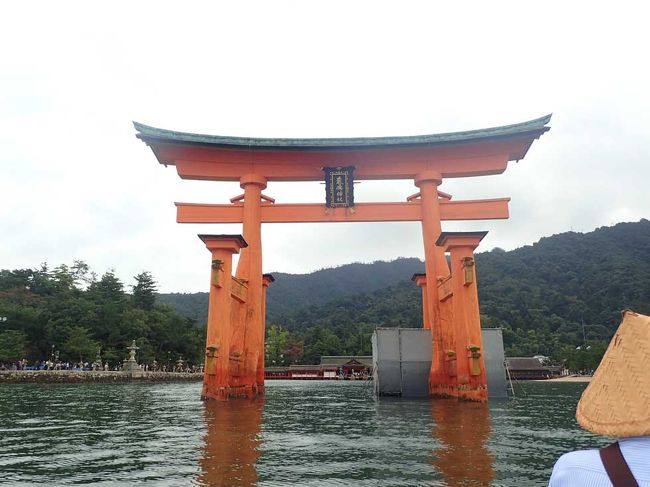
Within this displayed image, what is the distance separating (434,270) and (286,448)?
413 inches

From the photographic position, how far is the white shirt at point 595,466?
3.98 feet

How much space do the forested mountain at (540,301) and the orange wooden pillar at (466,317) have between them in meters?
46.9

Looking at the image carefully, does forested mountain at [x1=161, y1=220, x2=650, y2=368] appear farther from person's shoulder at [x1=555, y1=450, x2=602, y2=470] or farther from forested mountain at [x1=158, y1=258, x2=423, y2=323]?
person's shoulder at [x1=555, y1=450, x2=602, y2=470]

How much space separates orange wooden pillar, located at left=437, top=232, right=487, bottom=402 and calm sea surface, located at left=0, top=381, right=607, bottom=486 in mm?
2445

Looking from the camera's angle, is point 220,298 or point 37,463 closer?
point 37,463

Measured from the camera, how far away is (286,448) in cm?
583

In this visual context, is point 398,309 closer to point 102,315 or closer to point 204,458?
point 102,315

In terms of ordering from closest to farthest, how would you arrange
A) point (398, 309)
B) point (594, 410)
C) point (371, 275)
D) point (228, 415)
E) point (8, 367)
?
point (594, 410) < point (228, 415) < point (8, 367) < point (398, 309) < point (371, 275)


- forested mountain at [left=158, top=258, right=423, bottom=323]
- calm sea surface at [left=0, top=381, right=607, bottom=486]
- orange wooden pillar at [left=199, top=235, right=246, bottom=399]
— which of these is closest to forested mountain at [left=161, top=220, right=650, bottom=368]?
forested mountain at [left=158, top=258, right=423, bottom=323]

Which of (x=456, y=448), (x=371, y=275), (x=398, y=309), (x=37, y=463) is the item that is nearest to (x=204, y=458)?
(x=37, y=463)

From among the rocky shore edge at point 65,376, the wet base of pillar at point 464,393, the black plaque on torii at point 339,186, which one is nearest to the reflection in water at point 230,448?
the wet base of pillar at point 464,393

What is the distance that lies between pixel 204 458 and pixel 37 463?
170 centimetres

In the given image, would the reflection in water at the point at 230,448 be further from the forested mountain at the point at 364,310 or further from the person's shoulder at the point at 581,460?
the forested mountain at the point at 364,310

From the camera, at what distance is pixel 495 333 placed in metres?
15.7
